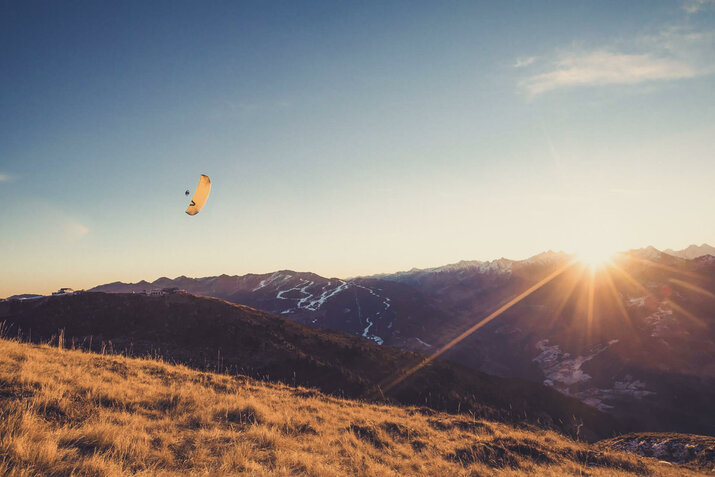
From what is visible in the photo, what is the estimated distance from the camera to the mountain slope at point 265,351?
76.5ft

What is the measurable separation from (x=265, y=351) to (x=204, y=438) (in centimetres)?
2330

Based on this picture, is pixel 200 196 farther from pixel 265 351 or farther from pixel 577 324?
pixel 577 324

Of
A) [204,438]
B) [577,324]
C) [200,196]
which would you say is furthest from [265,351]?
[577,324]

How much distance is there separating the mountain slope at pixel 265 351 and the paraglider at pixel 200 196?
12744mm

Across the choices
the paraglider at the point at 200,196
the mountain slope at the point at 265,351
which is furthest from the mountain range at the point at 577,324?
the paraglider at the point at 200,196

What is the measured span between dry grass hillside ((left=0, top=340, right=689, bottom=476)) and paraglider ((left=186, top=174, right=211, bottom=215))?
6309 millimetres

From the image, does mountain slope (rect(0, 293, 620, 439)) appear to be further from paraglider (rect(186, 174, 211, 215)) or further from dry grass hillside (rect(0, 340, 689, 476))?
paraglider (rect(186, 174, 211, 215))

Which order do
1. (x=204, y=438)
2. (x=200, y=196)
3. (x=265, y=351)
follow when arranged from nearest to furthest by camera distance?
(x=204, y=438), (x=200, y=196), (x=265, y=351)

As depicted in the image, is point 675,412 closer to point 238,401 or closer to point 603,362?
point 603,362

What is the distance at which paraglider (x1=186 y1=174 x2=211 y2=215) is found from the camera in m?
12.8

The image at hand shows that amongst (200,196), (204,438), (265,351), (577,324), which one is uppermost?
(200,196)

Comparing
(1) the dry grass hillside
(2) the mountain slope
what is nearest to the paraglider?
(1) the dry grass hillside

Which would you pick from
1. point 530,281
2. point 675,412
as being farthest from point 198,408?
point 530,281

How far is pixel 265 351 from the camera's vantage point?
2747 cm
